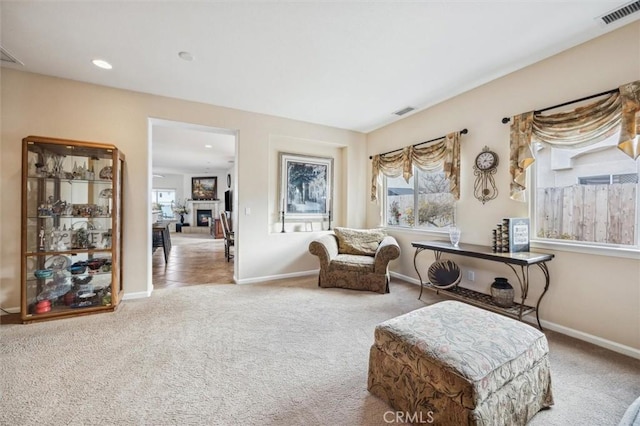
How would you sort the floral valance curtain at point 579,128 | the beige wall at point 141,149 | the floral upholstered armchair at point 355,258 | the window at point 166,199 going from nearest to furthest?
the floral valance curtain at point 579,128 < the beige wall at point 141,149 < the floral upholstered armchair at point 355,258 < the window at point 166,199

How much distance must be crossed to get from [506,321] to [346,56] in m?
2.59

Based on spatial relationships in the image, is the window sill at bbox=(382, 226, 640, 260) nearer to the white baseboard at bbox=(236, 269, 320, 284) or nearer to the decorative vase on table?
the decorative vase on table

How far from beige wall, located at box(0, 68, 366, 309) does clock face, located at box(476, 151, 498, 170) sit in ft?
7.52

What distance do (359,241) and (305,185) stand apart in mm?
1460

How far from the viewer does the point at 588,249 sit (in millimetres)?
2312

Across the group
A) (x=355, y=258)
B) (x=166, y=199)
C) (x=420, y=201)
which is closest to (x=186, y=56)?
(x=355, y=258)

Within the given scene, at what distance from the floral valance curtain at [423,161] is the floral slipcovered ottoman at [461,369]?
2217 millimetres

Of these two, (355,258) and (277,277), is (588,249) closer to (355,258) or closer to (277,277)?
(355,258)

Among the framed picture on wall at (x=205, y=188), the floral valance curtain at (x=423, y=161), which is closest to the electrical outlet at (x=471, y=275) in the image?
the floral valance curtain at (x=423, y=161)

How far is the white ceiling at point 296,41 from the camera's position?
1953 millimetres

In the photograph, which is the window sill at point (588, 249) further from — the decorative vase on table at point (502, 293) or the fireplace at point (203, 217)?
the fireplace at point (203, 217)

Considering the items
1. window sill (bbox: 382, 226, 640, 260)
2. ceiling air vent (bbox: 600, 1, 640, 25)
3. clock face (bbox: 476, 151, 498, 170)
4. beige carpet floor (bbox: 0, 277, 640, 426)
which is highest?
ceiling air vent (bbox: 600, 1, 640, 25)

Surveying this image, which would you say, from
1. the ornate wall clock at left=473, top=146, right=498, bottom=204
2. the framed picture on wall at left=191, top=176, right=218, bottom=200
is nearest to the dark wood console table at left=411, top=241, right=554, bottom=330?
the ornate wall clock at left=473, top=146, right=498, bottom=204

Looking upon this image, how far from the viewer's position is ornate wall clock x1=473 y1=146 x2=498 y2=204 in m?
3.02
